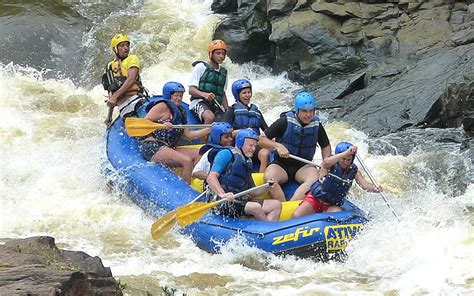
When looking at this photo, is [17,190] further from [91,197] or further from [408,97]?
[408,97]

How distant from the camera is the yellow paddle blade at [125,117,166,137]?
7.76m

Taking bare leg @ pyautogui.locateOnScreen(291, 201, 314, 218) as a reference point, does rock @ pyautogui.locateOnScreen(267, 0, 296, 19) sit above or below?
above

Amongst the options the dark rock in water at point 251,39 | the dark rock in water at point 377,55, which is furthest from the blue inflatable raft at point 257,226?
the dark rock in water at point 251,39

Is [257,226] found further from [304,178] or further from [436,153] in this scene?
[436,153]

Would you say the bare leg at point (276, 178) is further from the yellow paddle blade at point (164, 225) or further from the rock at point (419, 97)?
the rock at point (419, 97)

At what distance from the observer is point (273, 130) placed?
23.0ft

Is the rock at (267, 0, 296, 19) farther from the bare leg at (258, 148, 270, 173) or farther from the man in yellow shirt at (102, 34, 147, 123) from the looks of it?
the bare leg at (258, 148, 270, 173)

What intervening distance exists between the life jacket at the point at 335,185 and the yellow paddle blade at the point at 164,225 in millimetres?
1242

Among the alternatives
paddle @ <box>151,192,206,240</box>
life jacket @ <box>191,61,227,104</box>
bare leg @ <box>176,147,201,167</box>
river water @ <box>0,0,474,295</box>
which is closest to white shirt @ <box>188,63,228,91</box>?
life jacket @ <box>191,61,227,104</box>

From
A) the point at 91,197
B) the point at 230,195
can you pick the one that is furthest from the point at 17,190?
the point at 230,195

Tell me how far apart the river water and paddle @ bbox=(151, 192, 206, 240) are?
6.7 inches

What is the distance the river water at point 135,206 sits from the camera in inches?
234

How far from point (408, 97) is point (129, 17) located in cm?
663

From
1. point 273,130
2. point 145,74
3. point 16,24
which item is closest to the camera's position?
point 273,130
